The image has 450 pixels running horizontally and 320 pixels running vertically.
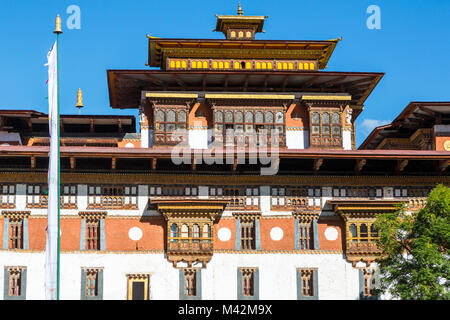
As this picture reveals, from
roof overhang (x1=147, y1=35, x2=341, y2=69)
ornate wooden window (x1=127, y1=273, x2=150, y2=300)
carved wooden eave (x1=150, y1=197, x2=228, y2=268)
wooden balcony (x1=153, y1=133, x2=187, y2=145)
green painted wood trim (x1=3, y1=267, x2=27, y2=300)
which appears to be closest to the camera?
green painted wood trim (x1=3, y1=267, x2=27, y2=300)

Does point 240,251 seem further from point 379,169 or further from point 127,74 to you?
point 127,74

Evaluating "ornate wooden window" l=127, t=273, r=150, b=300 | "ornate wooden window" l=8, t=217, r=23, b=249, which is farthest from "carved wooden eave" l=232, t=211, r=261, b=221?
"ornate wooden window" l=8, t=217, r=23, b=249

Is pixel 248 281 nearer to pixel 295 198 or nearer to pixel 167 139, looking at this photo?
pixel 295 198

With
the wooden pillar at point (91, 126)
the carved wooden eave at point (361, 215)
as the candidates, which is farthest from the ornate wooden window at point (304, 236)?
the wooden pillar at point (91, 126)

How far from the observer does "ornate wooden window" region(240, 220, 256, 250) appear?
107 ft

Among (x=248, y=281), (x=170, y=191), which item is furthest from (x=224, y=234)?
(x=170, y=191)

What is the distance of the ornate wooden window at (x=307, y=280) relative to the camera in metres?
32.2

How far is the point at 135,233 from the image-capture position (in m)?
32.2

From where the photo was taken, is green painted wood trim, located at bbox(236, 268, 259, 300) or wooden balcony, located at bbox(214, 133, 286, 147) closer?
green painted wood trim, located at bbox(236, 268, 259, 300)

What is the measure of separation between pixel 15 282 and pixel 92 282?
10.0 feet

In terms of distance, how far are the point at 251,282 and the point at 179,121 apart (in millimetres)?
9054

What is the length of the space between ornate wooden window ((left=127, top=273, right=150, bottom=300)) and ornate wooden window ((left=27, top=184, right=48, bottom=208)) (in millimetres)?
4708

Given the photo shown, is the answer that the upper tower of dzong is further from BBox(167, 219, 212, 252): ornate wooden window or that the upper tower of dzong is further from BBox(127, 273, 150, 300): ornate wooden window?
BBox(127, 273, 150, 300): ornate wooden window
